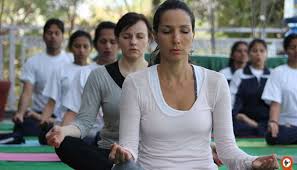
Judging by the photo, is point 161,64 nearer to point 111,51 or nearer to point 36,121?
point 111,51

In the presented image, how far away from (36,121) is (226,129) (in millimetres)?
4577

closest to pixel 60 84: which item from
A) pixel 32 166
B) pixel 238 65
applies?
pixel 32 166

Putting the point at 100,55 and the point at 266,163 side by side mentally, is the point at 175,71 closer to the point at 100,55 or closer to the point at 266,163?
the point at 266,163

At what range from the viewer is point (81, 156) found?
149 inches

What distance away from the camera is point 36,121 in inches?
293

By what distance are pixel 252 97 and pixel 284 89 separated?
119cm

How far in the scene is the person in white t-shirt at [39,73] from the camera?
7.22m

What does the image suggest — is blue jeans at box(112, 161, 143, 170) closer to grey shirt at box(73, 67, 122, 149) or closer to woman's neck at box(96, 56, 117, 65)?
grey shirt at box(73, 67, 122, 149)

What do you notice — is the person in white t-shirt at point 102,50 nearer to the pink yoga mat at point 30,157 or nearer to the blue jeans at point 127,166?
the pink yoga mat at point 30,157

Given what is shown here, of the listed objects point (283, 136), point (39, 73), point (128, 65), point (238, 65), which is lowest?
point (283, 136)

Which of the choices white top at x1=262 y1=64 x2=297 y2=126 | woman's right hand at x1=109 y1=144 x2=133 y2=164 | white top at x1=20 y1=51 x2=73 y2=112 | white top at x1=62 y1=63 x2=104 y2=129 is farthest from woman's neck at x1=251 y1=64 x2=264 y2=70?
woman's right hand at x1=109 y1=144 x2=133 y2=164

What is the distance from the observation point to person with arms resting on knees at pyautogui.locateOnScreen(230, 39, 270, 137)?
25.5ft

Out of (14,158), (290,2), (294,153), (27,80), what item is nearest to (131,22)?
(14,158)

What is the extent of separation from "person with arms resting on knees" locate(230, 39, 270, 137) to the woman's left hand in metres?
4.93
